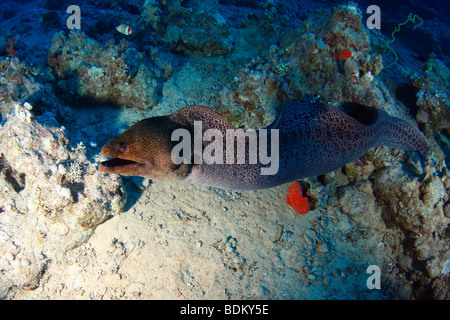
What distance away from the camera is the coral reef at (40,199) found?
2.67 metres

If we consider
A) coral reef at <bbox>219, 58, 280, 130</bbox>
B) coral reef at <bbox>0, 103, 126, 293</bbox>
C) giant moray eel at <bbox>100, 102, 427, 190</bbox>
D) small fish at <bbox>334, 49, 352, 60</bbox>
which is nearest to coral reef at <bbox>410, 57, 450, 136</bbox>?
giant moray eel at <bbox>100, 102, 427, 190</bbox>

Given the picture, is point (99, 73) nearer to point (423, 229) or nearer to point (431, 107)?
point (423, 229)

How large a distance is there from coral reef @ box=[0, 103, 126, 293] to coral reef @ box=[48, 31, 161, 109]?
74.5 inches

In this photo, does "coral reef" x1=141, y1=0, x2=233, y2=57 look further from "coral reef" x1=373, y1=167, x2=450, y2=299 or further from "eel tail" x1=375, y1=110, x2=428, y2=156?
"coral reef" x1=373, y1=167, x2=450, y2=299

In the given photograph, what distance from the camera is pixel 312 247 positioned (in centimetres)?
327

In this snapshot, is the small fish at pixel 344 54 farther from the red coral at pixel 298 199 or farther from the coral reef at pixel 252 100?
the red coral at pixel 298 199

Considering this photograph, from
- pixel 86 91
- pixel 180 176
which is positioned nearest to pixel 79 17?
pixel 86 91

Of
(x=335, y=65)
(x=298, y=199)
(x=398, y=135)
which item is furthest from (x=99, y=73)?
(x=398, y=135)

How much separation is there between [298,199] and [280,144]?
1.14 metres

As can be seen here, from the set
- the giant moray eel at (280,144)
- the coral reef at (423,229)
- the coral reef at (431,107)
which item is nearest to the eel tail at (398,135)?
the giant moray eel at (280,144)

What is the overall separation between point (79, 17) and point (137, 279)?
34.1 feet

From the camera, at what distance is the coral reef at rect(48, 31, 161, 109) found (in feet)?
14.6
